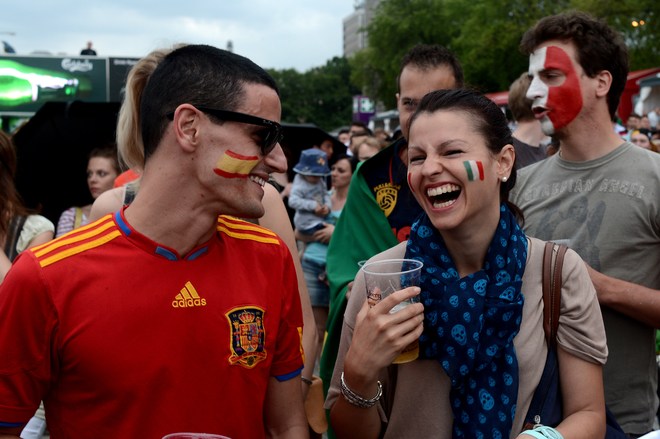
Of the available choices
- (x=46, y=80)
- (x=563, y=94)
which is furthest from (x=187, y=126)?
(x=46, y=80)

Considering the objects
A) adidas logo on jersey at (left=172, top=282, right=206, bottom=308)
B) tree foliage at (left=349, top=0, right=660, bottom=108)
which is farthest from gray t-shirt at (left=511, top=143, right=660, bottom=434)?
tree foliage at (left=349, top=0, right=660, bottom=108)

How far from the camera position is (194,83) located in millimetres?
2205

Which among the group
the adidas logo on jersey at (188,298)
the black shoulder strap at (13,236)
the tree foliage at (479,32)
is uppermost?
the tree foliage at (479,32)

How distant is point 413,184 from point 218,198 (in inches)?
27.9

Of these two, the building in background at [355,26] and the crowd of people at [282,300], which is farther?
the building in background at [355,26]

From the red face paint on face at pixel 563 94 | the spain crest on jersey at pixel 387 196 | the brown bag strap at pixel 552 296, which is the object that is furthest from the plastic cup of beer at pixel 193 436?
the red face paint on face at pixel 563 94

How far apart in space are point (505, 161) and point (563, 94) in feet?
3.18

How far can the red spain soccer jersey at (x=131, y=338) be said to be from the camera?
1951 mm

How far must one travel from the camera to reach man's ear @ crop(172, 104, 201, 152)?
2164mm

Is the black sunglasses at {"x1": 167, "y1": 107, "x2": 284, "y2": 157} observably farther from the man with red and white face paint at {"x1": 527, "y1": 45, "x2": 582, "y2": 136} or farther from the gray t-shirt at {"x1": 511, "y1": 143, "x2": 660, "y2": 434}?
the man with red and white face paint at {"x1": 527, "y1": 45, "x2": 582, "y2": 136}

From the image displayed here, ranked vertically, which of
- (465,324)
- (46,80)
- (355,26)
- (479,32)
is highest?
(355,26)

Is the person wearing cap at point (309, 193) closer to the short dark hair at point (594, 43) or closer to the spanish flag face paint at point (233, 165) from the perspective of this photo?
the short dark hair at point (594, 43)

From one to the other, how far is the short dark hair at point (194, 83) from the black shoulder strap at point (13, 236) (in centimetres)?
242

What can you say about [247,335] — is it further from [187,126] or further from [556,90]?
[556,90]
